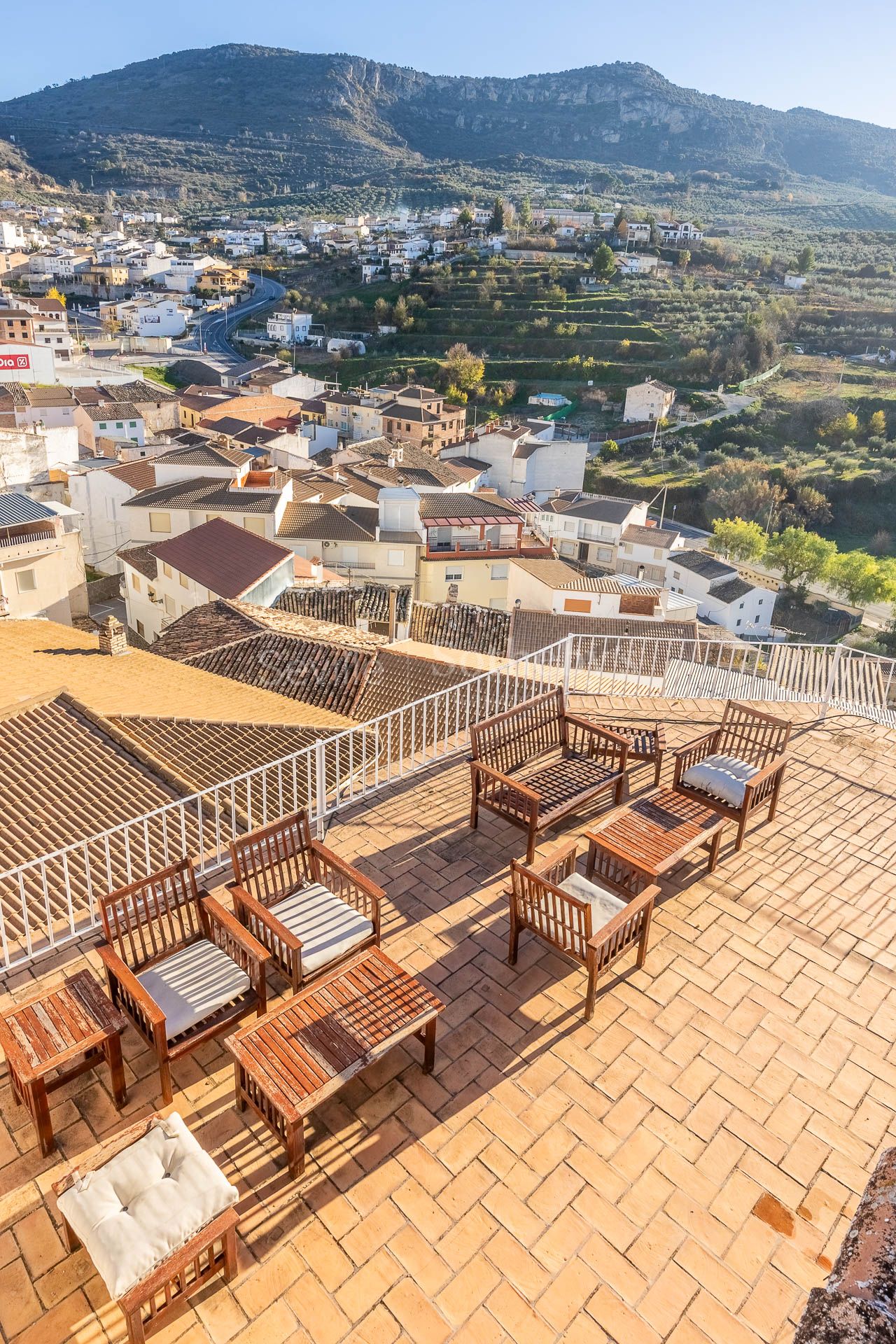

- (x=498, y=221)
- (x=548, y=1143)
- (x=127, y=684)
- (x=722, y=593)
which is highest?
(x=498, y=221)

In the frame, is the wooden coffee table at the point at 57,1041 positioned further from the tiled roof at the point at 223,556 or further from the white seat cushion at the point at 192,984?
the tiled roof at the point at 223,556

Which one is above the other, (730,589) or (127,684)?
(127,684)

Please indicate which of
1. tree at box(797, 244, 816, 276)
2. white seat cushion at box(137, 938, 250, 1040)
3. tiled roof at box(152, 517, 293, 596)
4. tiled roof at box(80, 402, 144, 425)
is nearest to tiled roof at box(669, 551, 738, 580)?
tiled roof at box(152, 517, 293, 596)

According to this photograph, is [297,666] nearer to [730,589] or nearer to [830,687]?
[830,687]

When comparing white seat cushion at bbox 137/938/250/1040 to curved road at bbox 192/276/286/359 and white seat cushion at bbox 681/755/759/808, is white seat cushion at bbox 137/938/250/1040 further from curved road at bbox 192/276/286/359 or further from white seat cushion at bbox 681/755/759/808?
curved road at bbox 192/276/286/359

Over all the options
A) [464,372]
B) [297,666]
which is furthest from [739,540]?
[297,666]

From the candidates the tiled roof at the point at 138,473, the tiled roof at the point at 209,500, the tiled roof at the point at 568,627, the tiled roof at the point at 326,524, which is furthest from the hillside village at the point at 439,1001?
the tiled roof at the point at 138,473
